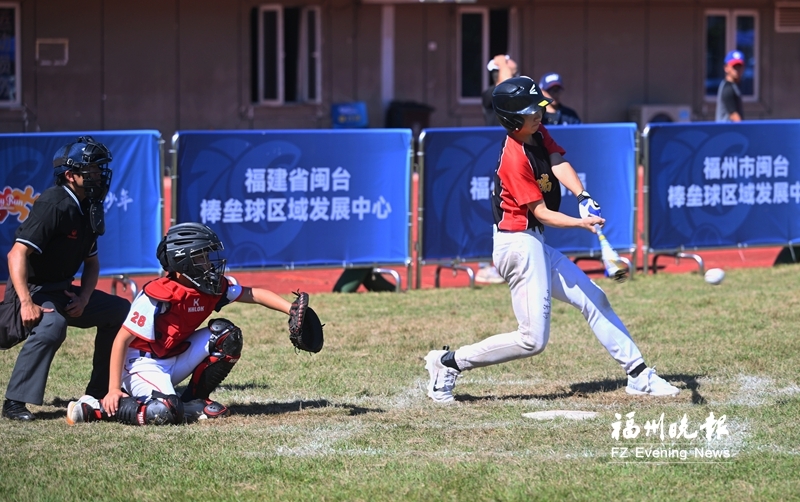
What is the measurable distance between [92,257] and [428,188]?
4.95 m

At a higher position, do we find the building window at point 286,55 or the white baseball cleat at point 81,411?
the building window at point 286,55

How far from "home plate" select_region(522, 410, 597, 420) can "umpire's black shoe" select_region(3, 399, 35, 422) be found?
281cm

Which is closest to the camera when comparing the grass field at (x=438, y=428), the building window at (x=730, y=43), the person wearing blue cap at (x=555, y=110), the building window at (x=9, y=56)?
the grass field at (x=438, y=428)

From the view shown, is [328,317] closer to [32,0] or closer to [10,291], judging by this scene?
[10,291]

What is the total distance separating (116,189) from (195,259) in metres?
4.45

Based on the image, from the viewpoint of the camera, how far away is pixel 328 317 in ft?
33.1

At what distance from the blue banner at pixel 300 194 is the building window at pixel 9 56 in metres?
13.4

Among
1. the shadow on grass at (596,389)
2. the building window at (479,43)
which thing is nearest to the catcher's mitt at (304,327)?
the shadow on grass at (596,389)

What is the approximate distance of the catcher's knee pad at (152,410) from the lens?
20.9 ft

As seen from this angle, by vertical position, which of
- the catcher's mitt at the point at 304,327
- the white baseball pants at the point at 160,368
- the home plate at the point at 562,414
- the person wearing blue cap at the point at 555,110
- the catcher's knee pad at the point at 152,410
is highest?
the person wearing blue cap at the point at 555,110

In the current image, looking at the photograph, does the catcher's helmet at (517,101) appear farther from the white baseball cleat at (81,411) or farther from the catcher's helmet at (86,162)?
the white baseball cleat at (81,411)

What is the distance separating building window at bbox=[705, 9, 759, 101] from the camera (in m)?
27.6

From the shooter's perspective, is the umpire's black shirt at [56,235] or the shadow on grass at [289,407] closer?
the umpire's black shirt at [56,235]

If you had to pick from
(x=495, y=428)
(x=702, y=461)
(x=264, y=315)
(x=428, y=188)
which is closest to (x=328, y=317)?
(x=264, y=315)
